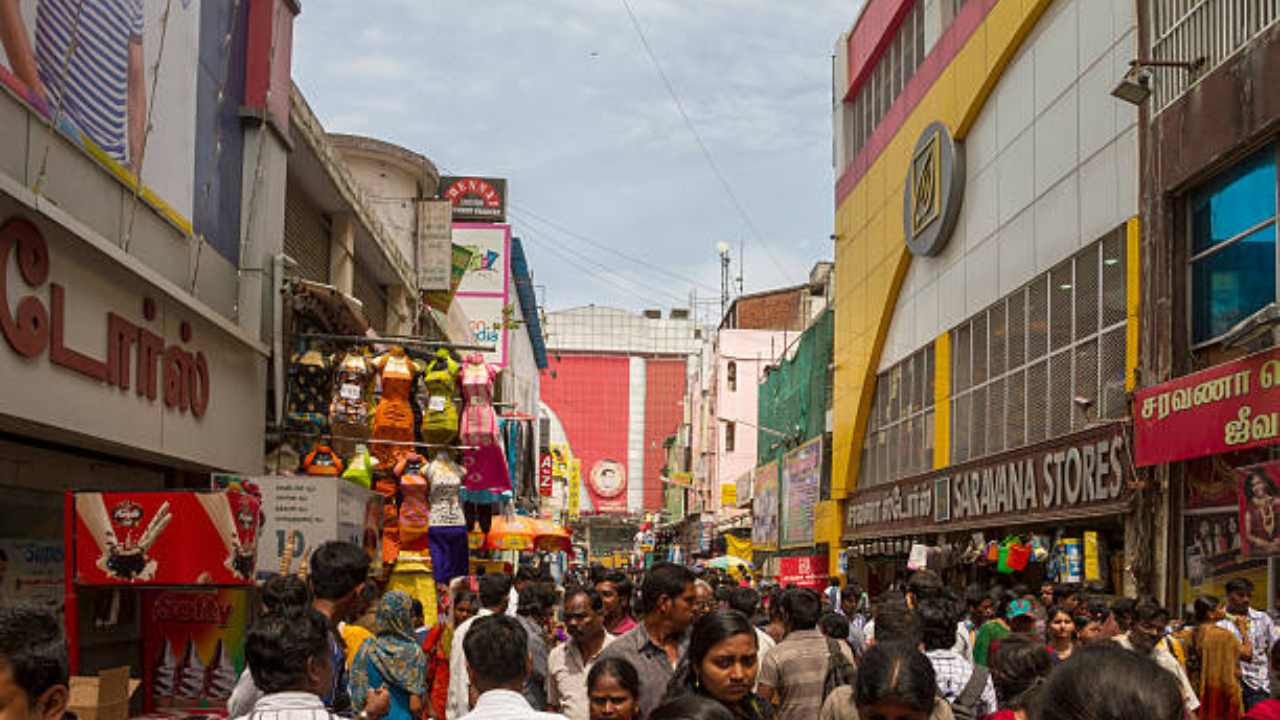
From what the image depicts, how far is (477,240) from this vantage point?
1852 inches

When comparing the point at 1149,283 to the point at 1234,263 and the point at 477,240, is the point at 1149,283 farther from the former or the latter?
the point at 477,240

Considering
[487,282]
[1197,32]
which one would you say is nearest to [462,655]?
[1197,32]

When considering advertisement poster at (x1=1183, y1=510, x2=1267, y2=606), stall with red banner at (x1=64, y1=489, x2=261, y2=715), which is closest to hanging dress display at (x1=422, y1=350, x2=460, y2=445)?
stall with red banner at (x1=64, y1=489, x2=261, y2=715)

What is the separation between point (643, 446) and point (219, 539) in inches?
4945

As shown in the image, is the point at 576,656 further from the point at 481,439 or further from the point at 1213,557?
the point at 1213,557

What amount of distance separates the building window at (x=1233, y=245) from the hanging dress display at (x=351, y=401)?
30.8ft

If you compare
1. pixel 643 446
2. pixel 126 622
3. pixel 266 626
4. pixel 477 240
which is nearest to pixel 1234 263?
pixel 126 622

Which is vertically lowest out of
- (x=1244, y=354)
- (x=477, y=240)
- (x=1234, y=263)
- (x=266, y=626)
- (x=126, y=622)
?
(x=126, y=622)

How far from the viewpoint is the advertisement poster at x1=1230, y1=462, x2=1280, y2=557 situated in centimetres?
1159

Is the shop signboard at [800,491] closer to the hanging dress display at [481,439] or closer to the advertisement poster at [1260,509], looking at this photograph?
the hanging dress display at [481,439]

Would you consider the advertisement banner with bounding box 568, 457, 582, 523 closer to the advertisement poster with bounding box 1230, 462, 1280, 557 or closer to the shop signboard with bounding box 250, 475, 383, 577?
the advertisement poster with bounding box 1230, 462, 1280, 557

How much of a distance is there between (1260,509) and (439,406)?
28.0 ft

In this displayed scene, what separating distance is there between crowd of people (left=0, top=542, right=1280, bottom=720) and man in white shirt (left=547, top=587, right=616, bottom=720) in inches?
0.4

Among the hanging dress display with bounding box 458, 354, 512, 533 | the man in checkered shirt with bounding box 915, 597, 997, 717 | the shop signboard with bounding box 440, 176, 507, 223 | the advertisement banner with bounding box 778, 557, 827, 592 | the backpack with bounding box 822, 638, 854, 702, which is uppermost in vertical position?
→ the shop signboard with bounding box 440, 176, 507, 223
